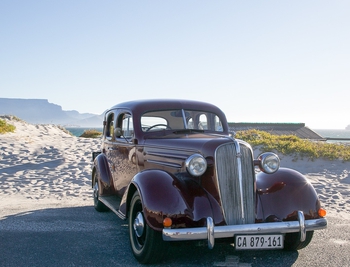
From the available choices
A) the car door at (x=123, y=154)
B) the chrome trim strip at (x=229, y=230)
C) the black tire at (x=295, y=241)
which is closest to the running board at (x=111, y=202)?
the car door at (x=123, y=154)

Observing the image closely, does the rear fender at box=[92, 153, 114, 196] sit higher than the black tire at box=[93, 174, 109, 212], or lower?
higher

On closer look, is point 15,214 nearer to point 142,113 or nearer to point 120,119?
point 120,119

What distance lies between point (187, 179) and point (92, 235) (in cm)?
173

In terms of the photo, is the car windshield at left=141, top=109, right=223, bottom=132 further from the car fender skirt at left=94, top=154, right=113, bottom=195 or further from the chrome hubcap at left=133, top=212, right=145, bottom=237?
the chrome hubcap at left=133, top=212, right=145, bottom=237

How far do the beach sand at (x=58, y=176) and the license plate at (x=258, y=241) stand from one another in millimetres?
3532

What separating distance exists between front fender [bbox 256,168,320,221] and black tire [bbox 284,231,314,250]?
34 centimetres

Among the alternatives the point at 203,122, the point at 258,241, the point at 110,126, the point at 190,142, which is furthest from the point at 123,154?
the point at 258,241

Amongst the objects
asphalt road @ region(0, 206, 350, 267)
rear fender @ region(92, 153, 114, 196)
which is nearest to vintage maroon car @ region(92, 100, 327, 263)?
asphalt road @ region(0, 206, 350, 267)

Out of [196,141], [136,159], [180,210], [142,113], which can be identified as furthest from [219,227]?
[142,113]

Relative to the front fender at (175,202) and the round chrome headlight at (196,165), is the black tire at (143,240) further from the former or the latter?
the round chrome headlight at (196,165)

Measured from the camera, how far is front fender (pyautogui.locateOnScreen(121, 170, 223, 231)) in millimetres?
3686

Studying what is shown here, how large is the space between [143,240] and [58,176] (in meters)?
6.63

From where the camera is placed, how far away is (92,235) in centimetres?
505

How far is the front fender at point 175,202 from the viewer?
145 inches
